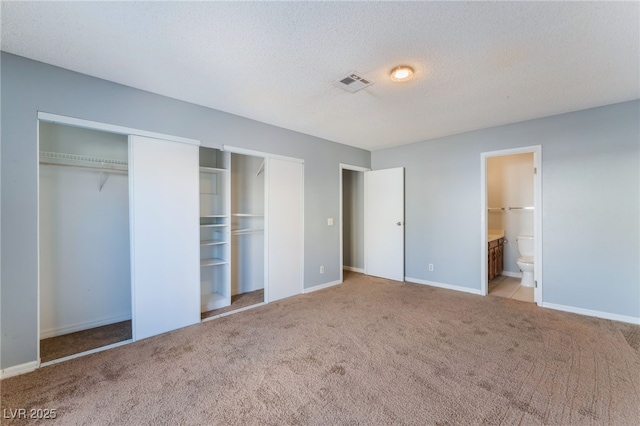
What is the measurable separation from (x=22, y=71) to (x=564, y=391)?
474 cm

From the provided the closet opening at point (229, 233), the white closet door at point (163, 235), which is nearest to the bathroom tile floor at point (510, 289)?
the closet opening at point (229, 233)

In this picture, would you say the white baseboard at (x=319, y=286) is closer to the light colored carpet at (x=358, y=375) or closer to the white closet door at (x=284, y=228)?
the white closet door at (x=284, y=228)

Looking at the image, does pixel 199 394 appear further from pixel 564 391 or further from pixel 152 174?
pixel 564 391

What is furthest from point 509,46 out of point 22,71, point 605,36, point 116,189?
point 116,189

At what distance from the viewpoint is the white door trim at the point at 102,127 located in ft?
7.23

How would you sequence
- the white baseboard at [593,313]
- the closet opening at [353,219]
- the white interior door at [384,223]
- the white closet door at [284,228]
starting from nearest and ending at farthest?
the white baseboard at [593,313], the white closet door at [284,228], the white interior door at [384,223], the closet opening at [353,219]

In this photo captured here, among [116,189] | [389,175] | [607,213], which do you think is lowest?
[607,213]

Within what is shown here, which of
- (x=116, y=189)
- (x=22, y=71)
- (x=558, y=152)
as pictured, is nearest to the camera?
(x=22, y=71)

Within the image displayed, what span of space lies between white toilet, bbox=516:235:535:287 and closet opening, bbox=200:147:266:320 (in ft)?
13.8

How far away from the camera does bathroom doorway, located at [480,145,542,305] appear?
3980mm

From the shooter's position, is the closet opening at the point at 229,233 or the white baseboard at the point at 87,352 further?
the closet opening at the point at 229,233

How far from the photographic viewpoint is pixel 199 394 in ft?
5.98

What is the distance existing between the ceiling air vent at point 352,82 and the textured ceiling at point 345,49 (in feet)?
0.24

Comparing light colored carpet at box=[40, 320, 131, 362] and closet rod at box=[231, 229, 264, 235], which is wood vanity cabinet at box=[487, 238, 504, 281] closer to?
closet rod at box=[231, 229, 264, 235]
